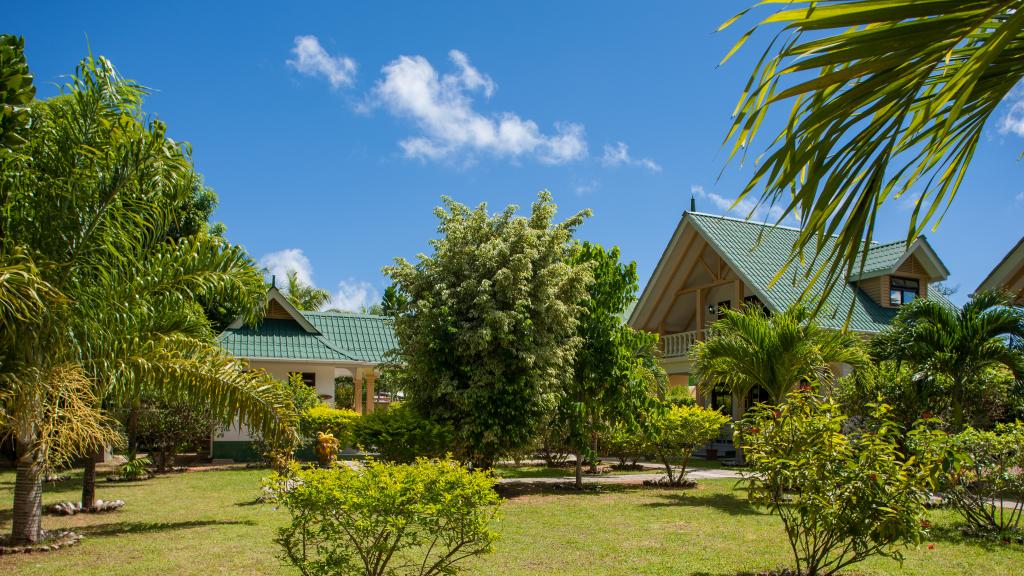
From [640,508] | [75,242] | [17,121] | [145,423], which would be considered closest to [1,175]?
[75,242]

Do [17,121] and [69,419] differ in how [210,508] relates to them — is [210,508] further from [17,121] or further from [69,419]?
[17,121]

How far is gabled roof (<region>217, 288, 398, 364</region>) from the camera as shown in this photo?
79.2 feet

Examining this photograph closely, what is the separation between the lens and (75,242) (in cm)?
923

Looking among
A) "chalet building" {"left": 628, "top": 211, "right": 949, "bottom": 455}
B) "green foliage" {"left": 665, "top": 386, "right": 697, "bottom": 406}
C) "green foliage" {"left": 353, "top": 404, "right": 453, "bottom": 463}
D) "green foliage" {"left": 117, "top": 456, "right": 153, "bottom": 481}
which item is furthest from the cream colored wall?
"green foliage" {"left": 665, "top": 386, "right": 697, "bottom": 406}

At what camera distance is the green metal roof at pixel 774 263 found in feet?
73.7

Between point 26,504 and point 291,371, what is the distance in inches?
613

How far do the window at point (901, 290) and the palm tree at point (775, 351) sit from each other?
1057 cm

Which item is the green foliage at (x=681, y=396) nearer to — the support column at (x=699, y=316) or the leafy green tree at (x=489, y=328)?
the support column at (x=699, y=316)

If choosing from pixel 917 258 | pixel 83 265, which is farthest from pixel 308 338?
pixel 917 258

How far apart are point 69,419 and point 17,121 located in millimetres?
5796

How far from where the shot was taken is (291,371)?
2489 cm

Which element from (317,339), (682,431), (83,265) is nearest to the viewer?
(83,265)

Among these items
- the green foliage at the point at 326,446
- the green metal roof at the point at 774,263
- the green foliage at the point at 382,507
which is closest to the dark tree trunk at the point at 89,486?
the green foliage at the point at 326,446

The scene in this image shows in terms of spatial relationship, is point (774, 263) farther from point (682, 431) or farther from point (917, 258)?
point (682, 431)
